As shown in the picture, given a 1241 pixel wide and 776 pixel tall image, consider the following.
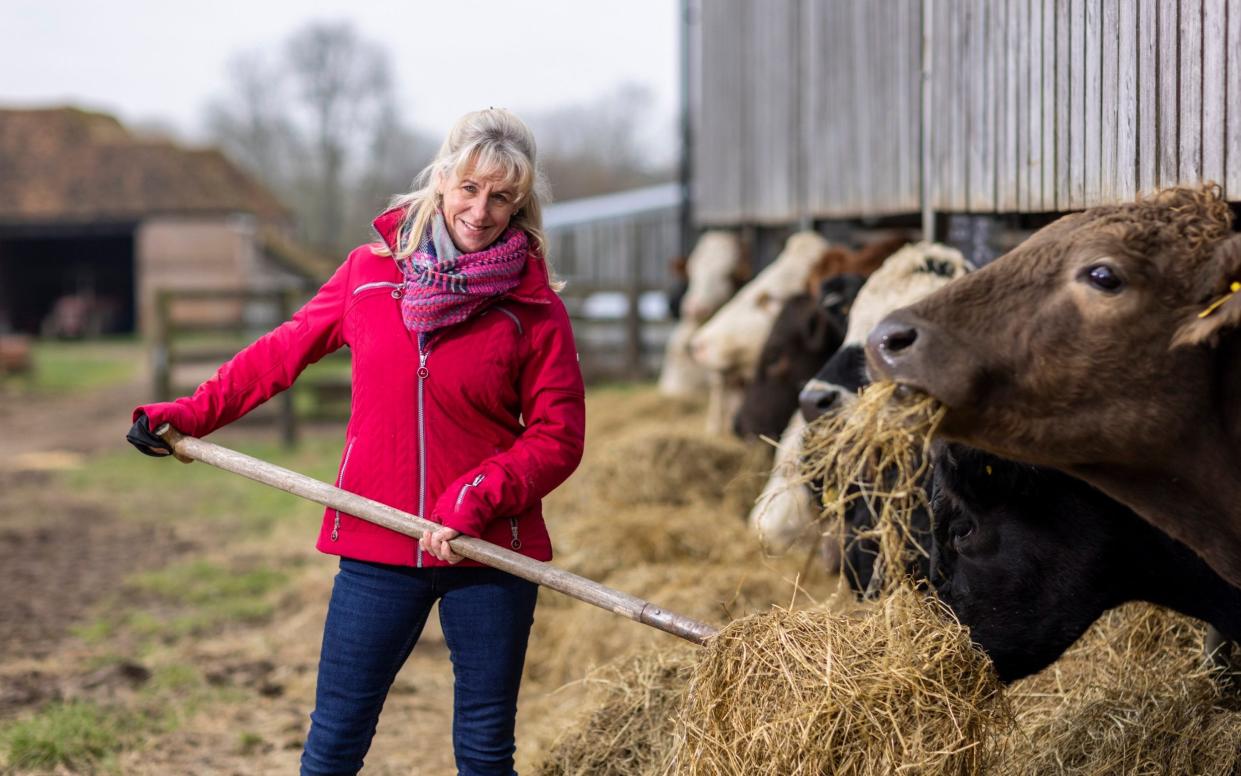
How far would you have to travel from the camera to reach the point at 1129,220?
9.12 ft

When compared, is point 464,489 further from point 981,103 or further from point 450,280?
point 981,103

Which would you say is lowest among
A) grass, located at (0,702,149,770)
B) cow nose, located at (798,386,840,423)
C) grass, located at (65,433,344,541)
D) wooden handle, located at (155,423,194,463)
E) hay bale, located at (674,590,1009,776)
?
grass, located at (65,433,344,541)

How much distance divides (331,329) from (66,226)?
111ft

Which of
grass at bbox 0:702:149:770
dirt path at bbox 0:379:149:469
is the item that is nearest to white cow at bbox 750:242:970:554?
grass at bbox 0:702:149:770

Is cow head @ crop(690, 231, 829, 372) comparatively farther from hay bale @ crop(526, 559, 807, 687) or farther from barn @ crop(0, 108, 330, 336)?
barn @ crop(0, 108, 330, 336)

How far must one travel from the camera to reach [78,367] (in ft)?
75.6

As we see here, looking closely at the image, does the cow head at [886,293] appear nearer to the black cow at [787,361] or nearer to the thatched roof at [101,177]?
the black cow at [787,361]

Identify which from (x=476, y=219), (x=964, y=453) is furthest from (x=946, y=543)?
(x=476, y=219)

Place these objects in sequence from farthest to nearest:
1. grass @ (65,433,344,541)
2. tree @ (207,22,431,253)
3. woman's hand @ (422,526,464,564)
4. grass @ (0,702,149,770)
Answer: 1. tree @ (207,22,431,253)
2. grass @ (65,433,344,541)
3. grass @ (0,702,149,770)
4. woman's hand @ (422,526,464,564)

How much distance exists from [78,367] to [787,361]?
18.9m

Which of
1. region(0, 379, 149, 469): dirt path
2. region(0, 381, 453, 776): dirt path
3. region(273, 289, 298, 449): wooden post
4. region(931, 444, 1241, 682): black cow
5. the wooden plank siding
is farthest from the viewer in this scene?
region(273, 289, 298, 449): wooden post

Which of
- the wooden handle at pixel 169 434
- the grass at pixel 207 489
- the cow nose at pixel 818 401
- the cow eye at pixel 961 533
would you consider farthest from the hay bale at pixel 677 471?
the wooden handle at pixel 169 434

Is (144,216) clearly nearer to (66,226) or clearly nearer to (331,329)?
(66,226)

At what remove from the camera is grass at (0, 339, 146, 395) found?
19.3 m
